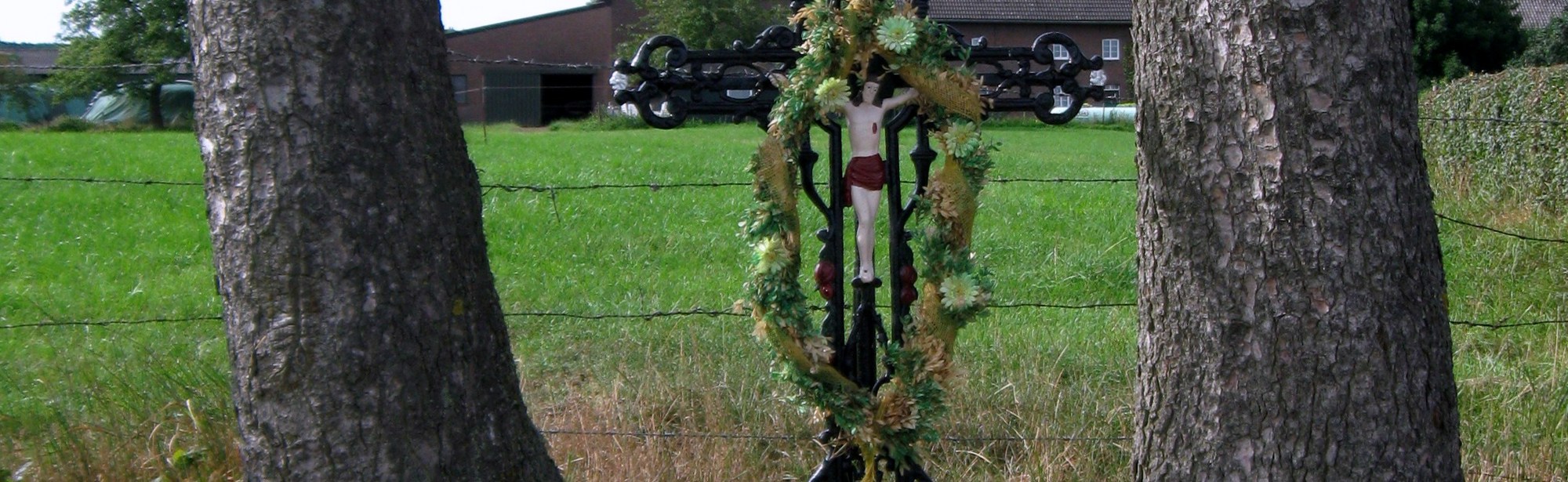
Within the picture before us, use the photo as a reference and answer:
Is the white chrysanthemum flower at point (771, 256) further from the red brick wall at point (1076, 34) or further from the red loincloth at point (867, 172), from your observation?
the red brick wall at point (1076, 34)

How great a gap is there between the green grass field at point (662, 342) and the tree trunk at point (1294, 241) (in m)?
0.89

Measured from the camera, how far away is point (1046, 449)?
424cm

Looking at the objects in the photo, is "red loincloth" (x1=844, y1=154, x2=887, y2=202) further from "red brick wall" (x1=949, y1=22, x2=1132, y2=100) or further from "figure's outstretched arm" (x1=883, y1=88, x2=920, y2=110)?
"red brick wall" (x1=949, y1=22, x2=1132, y2=100)

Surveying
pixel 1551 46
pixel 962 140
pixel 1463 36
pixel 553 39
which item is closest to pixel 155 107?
pixel 553 39

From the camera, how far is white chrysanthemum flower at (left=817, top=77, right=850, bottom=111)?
11.1ft

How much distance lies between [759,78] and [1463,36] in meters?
32.0

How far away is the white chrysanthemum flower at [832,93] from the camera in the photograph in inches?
133

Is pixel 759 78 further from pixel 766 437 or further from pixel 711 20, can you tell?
pixel 711 20

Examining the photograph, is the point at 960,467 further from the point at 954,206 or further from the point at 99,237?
the point at 99,237

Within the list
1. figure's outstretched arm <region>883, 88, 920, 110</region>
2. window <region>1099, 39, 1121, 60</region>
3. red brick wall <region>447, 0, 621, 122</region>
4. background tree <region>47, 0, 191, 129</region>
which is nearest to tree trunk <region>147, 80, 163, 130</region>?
background tree <region>47, 0, 191, 129</region>

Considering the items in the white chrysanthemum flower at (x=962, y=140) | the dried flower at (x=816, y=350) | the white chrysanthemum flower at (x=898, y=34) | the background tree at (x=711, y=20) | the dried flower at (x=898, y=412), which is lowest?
the dried flower at (x=898, y=412)

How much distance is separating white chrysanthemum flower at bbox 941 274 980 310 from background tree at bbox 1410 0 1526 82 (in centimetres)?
2992

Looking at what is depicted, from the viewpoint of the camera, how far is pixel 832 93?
3396mm

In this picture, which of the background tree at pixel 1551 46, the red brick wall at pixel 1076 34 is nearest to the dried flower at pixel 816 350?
the background tree at pixel 1551 46
